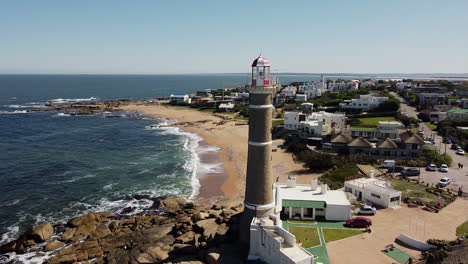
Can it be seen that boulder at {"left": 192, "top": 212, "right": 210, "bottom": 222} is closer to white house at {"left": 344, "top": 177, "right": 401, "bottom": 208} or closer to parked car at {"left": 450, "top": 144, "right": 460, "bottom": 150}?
white house at {"left": 344, "top": 177, "right": 401, "bottom": 208}

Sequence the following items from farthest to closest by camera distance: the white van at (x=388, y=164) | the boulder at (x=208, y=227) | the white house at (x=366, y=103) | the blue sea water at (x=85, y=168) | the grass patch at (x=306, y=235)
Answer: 1. the white house at (x=366, y=103)
2. the white van at (x=388, y=164)
3. the blue sea water at (x=85, y=168)
4. the boulder at (x=208, y=227)
5. the grass patch at (x=306, y=235)

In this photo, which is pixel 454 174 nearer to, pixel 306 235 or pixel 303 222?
pixel 303 222

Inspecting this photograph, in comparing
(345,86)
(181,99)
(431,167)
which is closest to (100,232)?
(431,167)

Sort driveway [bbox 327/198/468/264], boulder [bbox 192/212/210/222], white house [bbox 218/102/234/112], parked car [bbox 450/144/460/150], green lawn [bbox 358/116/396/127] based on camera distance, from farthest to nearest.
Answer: white house [bbox 218/102/234/112] < green lawn [bbox 358/116/396/127] < parked car [bbox 450/144/460/150] < boulder [bbox 192/212/210/222] < driveway [bbox 327/198/468/264]

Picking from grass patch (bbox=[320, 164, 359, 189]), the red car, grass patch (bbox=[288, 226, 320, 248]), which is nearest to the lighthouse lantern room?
grass patch (bbox=[288, 226, 320, 248])

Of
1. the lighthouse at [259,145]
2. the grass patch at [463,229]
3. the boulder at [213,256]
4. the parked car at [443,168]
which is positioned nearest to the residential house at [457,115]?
the parked car at [443,168]

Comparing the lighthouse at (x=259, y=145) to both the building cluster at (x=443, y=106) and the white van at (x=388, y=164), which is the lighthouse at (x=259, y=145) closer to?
the white van at (x=388, y=164)

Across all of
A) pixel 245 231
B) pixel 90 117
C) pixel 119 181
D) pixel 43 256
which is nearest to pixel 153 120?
pixel 90 117
